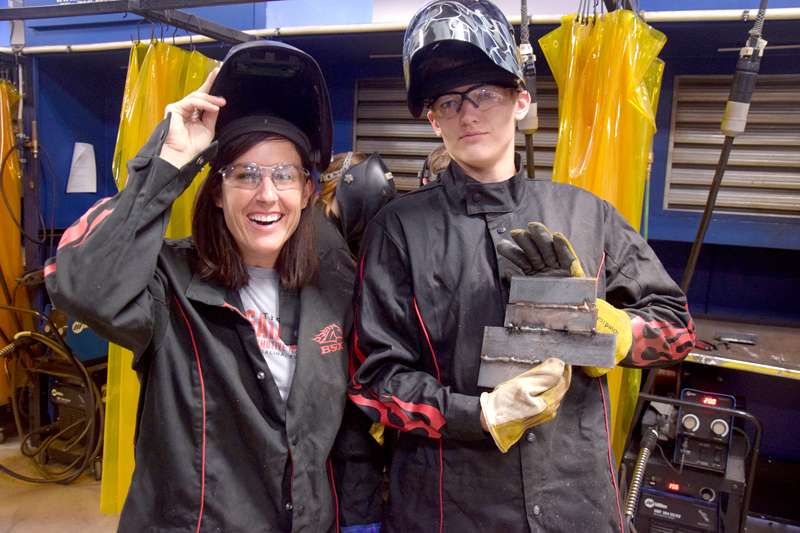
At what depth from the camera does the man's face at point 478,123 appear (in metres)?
1.11

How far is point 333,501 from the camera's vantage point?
46.5 inches

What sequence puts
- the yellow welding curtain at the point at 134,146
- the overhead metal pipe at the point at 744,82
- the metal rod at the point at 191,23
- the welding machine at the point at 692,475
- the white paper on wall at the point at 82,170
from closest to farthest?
the overhead metal pipe at the point at 744,82, the welding machine at the point at 692,475, the metal rod at the point at 191,23, the yellow welding curtain at the point at 134,146, the white paper on wall at the point at 82,170

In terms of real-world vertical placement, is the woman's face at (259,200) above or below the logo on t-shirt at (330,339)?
above

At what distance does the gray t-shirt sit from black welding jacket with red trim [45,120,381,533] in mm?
36

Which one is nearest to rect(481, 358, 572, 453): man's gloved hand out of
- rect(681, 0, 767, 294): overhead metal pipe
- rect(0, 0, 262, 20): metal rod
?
rect(681, 0, 767, 294): overhead metal pipe

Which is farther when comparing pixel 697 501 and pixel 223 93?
pixel 697 501

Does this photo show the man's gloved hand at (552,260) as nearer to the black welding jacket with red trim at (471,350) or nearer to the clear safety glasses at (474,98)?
the black welding jacket with red trim at (471,350)

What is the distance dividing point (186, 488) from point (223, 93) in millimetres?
794

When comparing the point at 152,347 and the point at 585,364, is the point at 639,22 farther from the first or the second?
the point at 152,347

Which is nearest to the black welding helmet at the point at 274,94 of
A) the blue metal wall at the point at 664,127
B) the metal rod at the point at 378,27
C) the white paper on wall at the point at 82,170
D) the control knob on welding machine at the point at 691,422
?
the metal rod at the point at 378,27

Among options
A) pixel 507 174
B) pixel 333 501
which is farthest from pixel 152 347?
pixel 507 174

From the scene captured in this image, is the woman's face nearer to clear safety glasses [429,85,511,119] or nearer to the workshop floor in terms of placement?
clear safety glasses [429,85,511,119]

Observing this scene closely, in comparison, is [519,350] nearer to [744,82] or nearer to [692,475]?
[744,82]

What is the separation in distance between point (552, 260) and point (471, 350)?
22cm
